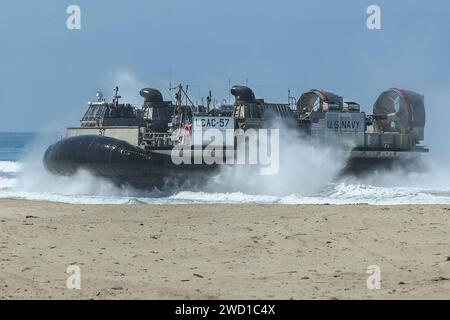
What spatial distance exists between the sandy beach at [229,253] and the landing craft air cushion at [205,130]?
20.4 ft

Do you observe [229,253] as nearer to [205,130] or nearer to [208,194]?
[208,194]

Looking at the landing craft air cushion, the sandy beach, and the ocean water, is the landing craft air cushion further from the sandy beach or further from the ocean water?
the sandy beach

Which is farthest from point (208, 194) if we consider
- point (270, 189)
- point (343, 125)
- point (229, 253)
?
point (229, 253)

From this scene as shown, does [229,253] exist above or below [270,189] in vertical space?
below

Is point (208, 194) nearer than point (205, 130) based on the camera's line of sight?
Yes

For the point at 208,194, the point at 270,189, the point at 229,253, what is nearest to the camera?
the point at 229,253

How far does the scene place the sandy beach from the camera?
6395 millimetres

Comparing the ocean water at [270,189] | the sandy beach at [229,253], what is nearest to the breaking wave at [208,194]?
the ocean water at [270,189]

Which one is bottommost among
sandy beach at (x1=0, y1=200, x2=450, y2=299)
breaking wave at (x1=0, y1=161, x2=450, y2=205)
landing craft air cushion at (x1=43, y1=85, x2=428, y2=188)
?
sandy beach at (x1=0, y1=200, x2=450, y2=299)

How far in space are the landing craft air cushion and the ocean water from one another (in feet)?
0.92

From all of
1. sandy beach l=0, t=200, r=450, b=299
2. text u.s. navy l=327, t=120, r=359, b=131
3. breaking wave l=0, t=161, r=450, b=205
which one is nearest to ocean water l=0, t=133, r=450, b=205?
breaking wave l=0, t=161, r=450, b=205

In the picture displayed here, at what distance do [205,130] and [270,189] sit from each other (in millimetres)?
2084

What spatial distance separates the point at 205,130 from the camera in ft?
62.7
